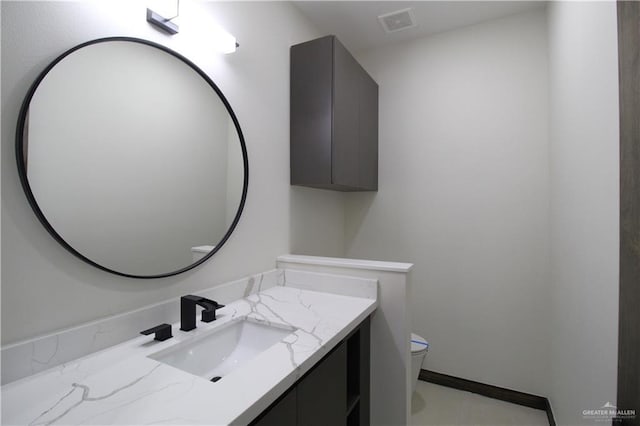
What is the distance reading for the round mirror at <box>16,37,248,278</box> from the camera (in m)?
0.89

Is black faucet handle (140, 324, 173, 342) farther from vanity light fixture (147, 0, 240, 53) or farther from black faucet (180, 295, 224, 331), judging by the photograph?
vanity light fixture (147, 0, 240, 53)

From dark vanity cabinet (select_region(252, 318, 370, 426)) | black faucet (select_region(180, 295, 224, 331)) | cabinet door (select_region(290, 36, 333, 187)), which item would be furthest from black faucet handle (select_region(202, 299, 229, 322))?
cabinet door (select_region(290, 36, 333, 187))

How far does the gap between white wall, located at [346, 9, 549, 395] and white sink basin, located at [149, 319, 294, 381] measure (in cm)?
153

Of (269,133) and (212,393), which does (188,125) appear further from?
(212,393)

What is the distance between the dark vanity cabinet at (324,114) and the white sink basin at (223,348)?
943 millimetres

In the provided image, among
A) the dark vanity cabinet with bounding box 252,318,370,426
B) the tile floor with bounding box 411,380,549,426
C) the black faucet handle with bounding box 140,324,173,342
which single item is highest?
the black faucet handle with bounding box 140,324,173,342

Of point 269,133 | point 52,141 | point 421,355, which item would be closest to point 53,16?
point 52,141

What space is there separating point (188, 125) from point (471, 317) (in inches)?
88.8

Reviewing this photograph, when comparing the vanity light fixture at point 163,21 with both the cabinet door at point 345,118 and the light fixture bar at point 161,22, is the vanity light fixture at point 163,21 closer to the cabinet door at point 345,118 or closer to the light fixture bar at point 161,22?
the light fixture bar at point 161,22

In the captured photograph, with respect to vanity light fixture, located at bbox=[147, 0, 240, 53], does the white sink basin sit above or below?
below

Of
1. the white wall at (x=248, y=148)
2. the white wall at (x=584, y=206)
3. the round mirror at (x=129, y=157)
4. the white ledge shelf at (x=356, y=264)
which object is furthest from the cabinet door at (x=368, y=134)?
the white wall at (x=584, y=206)

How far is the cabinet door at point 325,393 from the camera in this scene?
3.08 feet

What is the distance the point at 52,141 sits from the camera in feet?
2.95

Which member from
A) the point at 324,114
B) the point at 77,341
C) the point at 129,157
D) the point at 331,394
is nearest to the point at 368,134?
the point at 324,114
